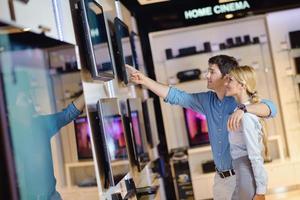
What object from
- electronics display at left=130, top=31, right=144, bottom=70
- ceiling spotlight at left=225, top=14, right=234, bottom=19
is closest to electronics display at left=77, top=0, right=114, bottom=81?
electronics display at left=130, top=31, right=144, bottom=70

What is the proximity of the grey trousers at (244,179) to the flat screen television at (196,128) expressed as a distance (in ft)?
11.0

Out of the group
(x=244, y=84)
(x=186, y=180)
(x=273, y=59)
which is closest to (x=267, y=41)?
(x=273, y=59)

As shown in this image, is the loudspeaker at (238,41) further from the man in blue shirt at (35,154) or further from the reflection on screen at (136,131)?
the man in blue shirt at (35,154)

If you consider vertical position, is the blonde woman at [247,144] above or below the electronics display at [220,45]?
below

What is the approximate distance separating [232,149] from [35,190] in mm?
1724

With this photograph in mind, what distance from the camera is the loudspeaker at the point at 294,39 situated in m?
6.45

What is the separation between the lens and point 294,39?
21.2 ft

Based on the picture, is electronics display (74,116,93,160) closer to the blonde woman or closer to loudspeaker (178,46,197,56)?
the blonde woman

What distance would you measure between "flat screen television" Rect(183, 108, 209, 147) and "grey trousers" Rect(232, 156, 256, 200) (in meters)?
3.35

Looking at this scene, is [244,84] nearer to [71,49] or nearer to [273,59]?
[71,49]

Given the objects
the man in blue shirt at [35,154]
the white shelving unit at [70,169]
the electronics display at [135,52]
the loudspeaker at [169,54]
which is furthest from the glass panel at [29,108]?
the loudspeaker at [169,54]

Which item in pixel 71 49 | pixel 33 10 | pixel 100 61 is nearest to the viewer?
pixel 33 10

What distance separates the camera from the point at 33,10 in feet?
6.88

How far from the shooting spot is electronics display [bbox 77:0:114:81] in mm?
2764
